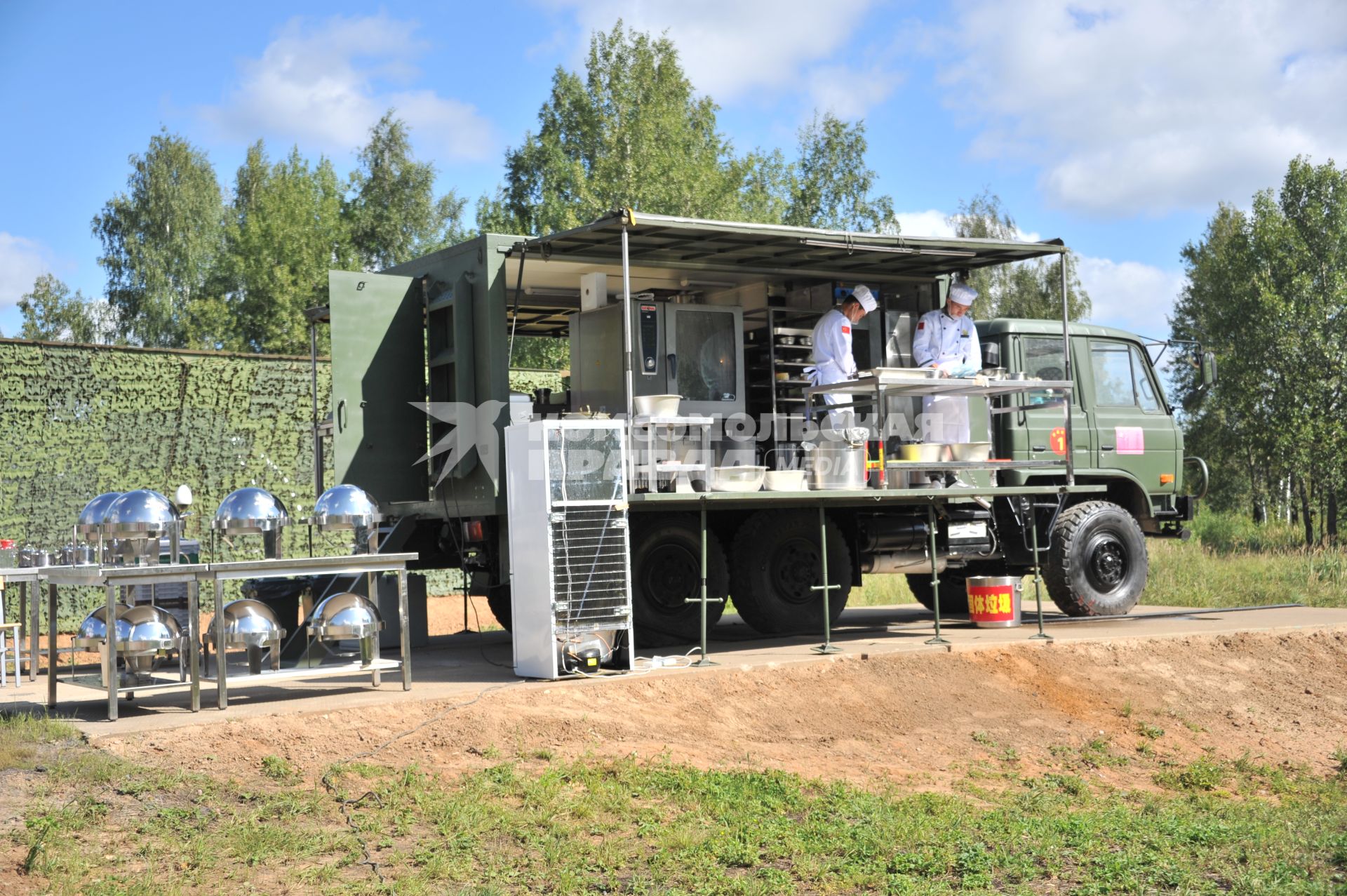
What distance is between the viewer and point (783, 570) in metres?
11.0

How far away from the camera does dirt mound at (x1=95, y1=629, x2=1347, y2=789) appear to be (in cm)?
726

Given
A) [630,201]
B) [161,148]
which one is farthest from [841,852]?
[161,148]

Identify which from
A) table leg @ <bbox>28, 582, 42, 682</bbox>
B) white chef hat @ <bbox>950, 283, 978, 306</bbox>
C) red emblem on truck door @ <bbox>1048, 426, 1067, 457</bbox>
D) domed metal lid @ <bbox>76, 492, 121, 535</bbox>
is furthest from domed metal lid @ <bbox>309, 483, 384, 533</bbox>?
red emblem on truck door @ <bbox>1048, 426, 1067, 457</bbox>

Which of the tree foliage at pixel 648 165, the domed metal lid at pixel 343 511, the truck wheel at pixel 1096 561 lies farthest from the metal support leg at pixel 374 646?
the tree foliage at pixel 648 165

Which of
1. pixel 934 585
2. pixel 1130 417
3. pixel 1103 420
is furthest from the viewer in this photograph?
pixel 1130 417

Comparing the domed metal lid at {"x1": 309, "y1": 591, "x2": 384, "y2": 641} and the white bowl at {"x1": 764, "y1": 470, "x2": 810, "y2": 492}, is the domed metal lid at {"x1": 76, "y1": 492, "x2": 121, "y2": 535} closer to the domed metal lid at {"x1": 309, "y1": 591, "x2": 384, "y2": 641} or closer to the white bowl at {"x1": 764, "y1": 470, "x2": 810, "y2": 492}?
the domed metal lid at {"x1": 309, "y1": 591, "x2": 384, "y2": 641}

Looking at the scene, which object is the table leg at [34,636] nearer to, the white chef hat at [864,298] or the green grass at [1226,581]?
the white chef hat at [864,298]

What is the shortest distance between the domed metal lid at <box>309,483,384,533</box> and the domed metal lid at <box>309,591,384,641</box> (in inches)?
18.3

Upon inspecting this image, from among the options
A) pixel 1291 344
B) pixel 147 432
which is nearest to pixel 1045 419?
pixel 147 432

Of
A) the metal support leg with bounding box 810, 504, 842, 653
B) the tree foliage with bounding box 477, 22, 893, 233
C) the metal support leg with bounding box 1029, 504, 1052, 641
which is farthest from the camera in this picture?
the tree foliage with bounding box 477, 22, 893, 233

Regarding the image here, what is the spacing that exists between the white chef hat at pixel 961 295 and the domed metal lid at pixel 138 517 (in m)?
6.86

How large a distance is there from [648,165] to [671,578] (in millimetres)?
17477

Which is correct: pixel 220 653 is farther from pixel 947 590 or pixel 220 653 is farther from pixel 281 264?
pixel 281 264

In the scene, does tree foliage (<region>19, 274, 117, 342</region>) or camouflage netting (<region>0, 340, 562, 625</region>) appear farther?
tree foliage (<region>19, 274, 117, 342</region>)
